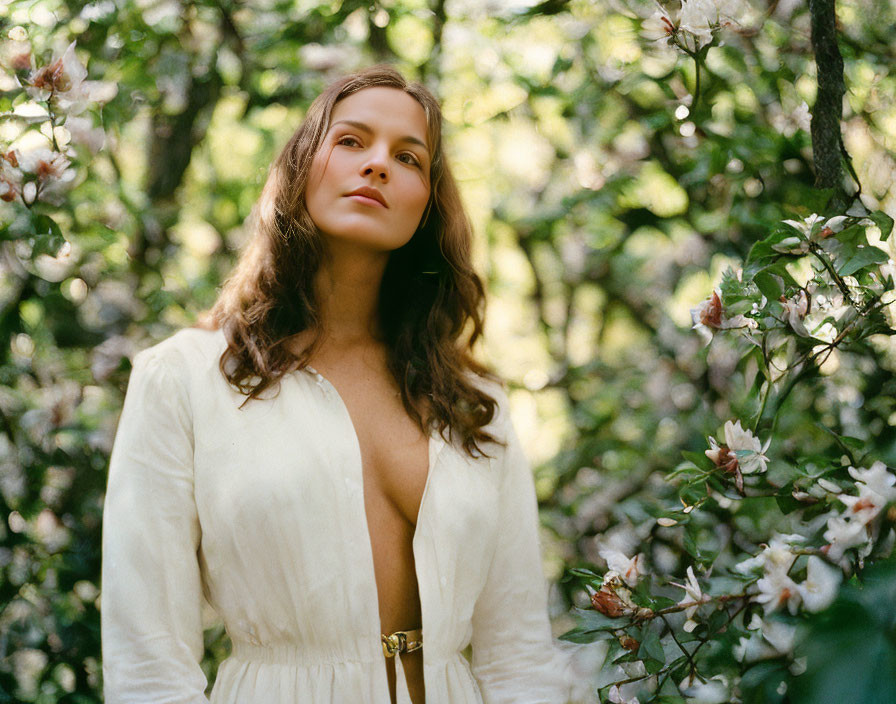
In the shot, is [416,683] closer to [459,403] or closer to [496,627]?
[496,627]

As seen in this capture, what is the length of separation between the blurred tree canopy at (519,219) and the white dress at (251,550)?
1.02ft

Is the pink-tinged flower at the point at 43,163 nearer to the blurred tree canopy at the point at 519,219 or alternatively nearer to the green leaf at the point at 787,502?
the blurred tree canopy at the point at 519,219

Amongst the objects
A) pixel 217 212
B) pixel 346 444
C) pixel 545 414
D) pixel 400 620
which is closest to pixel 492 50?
pixel 217 212

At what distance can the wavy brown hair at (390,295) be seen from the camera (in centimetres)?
143

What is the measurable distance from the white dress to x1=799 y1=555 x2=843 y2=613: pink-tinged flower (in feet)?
1.96

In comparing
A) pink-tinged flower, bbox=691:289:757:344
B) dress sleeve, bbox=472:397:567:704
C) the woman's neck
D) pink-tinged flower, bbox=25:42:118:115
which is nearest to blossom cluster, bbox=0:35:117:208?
pink-tinged flower, bbox=25:42:118:115

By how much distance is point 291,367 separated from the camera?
139 centimetres

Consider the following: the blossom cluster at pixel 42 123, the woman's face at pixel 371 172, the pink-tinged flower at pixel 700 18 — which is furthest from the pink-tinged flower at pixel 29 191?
the pink-tinged flower at pixel 700 18

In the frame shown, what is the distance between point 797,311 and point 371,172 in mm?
687

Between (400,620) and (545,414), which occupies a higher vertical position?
(400,620)

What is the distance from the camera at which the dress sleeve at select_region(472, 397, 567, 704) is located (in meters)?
1.47

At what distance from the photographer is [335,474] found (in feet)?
4.27

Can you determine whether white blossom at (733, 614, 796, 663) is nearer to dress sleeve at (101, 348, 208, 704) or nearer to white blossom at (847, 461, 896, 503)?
white blossom at (847, 461, 896, 503)

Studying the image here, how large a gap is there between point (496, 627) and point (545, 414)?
1.03 meters
